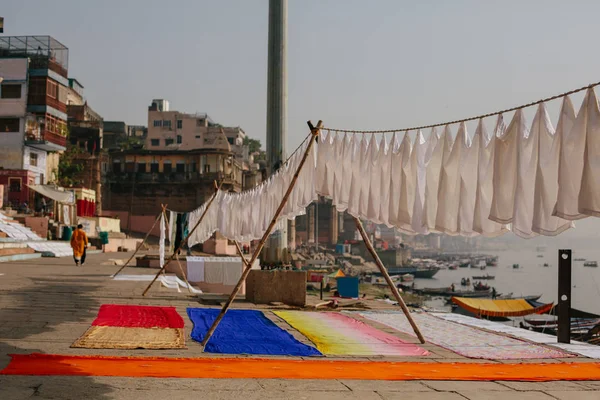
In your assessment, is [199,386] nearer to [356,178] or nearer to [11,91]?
[356,178]

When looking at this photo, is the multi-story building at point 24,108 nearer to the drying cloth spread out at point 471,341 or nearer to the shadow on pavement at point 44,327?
the shadow on pavement at point 44,327

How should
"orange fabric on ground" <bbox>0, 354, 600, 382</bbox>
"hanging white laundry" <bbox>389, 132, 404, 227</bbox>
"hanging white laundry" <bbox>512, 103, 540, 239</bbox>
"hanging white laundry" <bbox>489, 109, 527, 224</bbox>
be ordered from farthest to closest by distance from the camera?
1. "hanging white laundry" <bbox>389, 132, 404, 227</bbox>
2. "hanging white laundry" <bbox>489, 109, 527, 224</bbox>
3. "hanging white laundry" <bbox>512, 103, 540, 239</bbox>
4. "orange fabric on ground" <bbox>0, 354, 600, 382</bbox>

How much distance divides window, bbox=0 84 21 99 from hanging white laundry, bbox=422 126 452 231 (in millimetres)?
48078

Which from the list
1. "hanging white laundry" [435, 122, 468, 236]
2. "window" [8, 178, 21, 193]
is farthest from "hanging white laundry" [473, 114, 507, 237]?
"window" [8, 178, 21, 193]

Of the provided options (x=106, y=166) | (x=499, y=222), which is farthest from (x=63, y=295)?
(x=106, y=166)

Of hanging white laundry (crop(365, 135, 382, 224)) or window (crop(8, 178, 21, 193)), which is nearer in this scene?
hanging white laundry (crop(365, 135, 382, 224))

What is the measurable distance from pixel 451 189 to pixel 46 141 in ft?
157

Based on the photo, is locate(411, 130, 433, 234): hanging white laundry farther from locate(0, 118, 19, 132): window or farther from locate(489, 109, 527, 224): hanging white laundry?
locate(0, 118, 19, 132): window

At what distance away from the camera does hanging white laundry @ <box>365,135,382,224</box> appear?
10086 mm

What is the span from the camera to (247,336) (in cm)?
966

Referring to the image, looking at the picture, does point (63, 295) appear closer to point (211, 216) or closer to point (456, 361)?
point (211, 216)

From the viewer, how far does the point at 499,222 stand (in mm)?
7570

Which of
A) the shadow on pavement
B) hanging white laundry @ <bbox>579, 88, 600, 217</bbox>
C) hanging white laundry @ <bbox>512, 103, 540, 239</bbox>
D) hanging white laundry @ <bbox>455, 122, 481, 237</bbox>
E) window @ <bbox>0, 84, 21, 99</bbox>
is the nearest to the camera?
the shadow on pavement

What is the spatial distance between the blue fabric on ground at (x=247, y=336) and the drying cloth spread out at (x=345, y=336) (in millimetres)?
354
